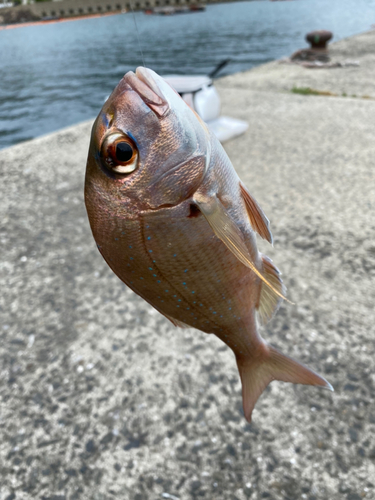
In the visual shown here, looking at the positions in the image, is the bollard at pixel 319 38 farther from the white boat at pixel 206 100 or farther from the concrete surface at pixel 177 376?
the concrete surface at pixel 177 376

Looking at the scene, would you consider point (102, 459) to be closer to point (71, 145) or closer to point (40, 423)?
point (40, 423)

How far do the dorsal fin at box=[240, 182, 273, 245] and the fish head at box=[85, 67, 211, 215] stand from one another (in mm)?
234

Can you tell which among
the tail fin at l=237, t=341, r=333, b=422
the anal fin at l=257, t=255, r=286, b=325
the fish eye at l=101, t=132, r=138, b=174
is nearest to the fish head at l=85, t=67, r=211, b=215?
the fish eye at l=101, t=132, r=138, b=174

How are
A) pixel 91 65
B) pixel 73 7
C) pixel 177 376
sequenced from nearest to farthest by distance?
pixel 177 376 → pixel 91 65 → pixel 73 7

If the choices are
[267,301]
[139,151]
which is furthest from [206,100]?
[139,151]

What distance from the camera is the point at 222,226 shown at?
92 cm

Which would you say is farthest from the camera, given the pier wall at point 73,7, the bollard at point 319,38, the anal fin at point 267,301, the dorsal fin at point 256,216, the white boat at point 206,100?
the pier wall at point 73,7

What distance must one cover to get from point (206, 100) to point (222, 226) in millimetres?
4722

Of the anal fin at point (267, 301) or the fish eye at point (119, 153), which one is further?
the anal fin at point (267, 301)

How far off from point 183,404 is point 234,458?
45cm

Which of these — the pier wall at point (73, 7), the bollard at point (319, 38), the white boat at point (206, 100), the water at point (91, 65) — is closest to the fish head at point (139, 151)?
the white boat at point (206, 100)

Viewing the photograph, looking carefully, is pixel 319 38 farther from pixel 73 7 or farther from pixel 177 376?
pixel 73 7

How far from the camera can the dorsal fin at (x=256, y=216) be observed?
3.64 ft

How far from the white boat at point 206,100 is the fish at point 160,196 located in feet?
12.4
